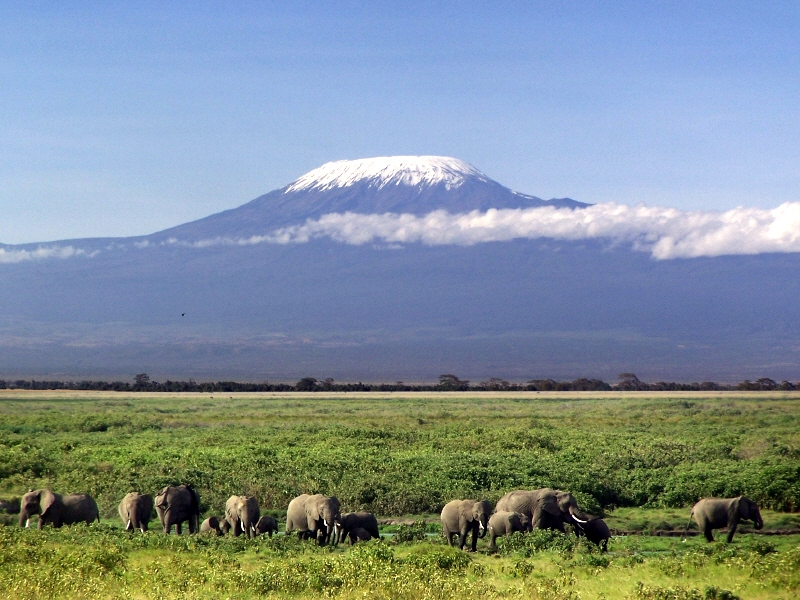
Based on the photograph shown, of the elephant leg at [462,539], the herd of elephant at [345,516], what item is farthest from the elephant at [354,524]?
the elephant leg at [462,539]

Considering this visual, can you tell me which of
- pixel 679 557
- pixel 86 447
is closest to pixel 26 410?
pixel 86 447

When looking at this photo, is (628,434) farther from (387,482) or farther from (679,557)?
(679,557)

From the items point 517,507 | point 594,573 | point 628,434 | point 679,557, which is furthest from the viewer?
point 628,434

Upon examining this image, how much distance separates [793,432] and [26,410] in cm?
4090

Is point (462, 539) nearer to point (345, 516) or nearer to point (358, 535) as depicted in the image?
point (358, 535)

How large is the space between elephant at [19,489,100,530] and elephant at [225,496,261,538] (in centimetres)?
279

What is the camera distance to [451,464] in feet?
92.6

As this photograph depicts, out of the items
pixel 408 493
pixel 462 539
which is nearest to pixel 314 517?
pixel 462 539

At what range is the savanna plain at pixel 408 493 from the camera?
15.1m

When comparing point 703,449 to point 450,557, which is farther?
point 703,449

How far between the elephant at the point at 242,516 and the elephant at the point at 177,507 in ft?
3.01

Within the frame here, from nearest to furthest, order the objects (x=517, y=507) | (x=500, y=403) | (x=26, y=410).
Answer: (x=517, y=507) → (x=26, y=410) → (x=500, y=403)

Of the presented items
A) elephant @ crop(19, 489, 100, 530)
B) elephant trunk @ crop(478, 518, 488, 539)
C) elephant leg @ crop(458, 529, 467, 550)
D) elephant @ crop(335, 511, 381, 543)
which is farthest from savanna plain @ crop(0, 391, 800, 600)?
elephant @ crop(19, 489, 100, 530)

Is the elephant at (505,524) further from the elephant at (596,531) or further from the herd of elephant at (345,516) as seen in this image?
the elephant at (596,531)
